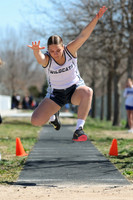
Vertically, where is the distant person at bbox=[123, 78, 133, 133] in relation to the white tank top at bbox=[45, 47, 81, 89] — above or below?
below

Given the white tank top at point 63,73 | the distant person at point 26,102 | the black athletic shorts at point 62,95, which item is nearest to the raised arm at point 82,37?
the white tank top at point 63,73

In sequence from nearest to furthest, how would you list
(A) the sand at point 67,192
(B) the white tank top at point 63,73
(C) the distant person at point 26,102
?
(A) the sand at point 67,192
(B) the white tank top at point 63,73
(C) the distant person at point 26,102

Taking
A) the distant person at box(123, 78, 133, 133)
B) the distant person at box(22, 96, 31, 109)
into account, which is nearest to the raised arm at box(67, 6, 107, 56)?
the distant person at box(123, 78, 133, 133)

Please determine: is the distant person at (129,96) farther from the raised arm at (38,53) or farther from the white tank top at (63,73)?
the raised arm at (38,53)

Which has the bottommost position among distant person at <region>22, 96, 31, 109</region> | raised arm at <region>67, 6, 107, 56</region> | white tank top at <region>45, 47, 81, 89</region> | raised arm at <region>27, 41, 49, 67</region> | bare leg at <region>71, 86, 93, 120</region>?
distant person at <region>22, 96, 31, 109</region>

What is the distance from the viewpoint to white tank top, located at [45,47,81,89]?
20.7 feet

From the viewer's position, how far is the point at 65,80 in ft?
21.2

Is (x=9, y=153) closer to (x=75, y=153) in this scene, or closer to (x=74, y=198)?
Answer: (x=75, y=153)

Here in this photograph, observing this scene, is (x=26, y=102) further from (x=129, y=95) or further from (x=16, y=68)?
(x=129, y=95)

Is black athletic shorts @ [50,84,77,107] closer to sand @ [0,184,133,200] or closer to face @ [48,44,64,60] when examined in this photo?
face @ [48,44,64,60]

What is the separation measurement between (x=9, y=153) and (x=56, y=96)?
350 cm

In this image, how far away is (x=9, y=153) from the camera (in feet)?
31.3

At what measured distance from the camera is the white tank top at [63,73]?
248 inches

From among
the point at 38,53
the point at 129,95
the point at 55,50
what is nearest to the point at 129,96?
the point at 129,95
